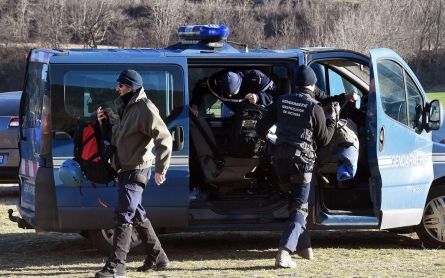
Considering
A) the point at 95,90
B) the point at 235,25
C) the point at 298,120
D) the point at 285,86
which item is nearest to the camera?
the point at 298,120

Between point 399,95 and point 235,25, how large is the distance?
68.1m

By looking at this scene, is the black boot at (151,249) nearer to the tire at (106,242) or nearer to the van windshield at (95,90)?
the tire at (106,242)

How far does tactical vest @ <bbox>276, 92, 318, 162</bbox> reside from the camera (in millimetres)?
6332

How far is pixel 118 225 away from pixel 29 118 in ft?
5.31

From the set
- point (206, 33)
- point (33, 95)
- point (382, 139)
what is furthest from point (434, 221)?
point (33, 95)

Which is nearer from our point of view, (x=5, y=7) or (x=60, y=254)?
(x=60, y=254)

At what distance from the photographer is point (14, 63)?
62094 mm

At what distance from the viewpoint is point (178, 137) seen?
6543 mm

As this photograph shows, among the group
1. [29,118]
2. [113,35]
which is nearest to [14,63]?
[113,35]

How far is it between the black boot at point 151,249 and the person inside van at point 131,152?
227 millimetres

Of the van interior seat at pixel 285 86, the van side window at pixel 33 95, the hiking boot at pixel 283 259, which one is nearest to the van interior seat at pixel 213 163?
the van interior seat at pixel 285 86

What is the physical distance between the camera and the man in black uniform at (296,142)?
634cm

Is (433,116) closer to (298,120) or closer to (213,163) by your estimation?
(298,120)

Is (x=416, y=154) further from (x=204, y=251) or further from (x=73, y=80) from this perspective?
(x=73, y=80)
